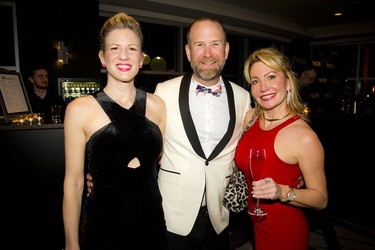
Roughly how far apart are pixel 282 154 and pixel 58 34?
5.40 m

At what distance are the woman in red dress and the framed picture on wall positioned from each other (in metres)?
2.16

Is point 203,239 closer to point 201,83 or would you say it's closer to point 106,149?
point 106,149

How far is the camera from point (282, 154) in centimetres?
170

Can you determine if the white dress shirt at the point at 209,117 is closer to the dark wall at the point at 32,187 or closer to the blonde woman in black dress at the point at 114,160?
the blonde woman in black dress at the point at 114,160

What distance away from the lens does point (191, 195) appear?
1.90 m

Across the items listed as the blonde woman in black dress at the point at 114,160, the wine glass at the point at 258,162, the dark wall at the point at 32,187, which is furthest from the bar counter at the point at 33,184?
the wine glass at the point at 258,162

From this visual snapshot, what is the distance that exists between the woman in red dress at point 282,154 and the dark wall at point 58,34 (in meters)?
4.76

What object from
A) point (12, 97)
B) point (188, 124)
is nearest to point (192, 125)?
point (188, 124)

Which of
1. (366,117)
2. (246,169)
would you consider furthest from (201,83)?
(366,117)

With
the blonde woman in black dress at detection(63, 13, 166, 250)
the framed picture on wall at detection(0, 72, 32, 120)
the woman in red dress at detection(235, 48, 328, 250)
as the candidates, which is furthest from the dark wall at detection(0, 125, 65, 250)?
the woman in red dress at detection(235, 48, 328, 250)

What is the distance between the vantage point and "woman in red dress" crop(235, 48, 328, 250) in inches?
64.1

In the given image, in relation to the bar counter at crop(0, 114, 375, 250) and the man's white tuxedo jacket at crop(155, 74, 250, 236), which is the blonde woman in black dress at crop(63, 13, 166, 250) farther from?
the bar counter at crop(0, 114, 375, 250)

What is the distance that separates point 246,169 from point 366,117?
12.1 ft

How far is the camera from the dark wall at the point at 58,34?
213 inches
